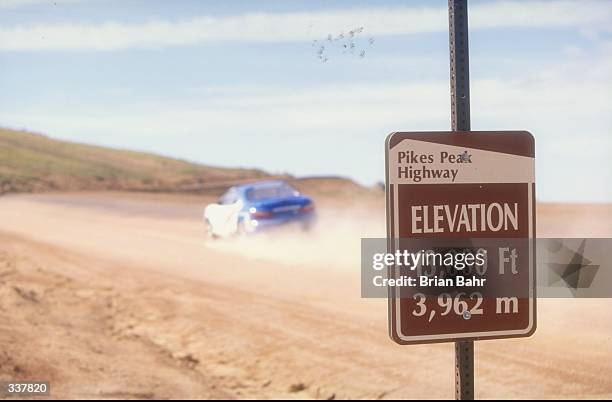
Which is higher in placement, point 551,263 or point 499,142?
point 499,142

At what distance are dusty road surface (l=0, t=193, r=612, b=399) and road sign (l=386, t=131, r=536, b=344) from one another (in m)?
3.99

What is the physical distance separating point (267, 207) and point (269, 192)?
573 millimetres

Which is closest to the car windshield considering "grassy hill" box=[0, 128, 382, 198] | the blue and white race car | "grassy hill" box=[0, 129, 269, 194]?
the blue and white race car

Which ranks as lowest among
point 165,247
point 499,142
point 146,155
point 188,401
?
point 188,401

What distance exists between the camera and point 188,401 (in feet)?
33.2

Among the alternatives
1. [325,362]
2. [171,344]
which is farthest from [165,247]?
[325,362]

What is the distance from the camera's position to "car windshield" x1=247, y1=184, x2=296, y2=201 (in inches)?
769

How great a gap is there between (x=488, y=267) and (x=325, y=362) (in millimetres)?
6199

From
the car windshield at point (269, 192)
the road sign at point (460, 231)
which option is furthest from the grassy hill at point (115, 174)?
the road sign at point (460, 231)

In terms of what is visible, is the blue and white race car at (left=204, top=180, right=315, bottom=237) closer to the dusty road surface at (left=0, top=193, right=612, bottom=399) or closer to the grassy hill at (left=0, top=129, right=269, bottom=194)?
the dusty road surface at (left=0, top=193, right=612, bottom=399)

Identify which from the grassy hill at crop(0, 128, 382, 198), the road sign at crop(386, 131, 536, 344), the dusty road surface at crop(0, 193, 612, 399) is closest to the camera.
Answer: the road sign at crop(386, 131, 536, 344)

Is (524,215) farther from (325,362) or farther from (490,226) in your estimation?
(325,362)

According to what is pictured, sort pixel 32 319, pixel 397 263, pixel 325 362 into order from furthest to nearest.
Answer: pixel 32 319 → pixel 325 362 → pixel 397 263

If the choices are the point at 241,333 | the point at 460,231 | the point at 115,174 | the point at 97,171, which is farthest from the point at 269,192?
the point at 115,174
